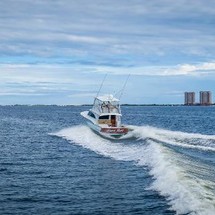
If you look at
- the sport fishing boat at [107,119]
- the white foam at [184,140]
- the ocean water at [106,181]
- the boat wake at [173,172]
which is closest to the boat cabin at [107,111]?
the sport fishing boat at [107,119]

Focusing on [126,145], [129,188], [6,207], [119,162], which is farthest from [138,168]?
[126,145]

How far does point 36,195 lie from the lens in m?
21.6

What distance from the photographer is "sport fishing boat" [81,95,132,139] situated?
49844 millimetres

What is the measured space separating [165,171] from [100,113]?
3076 cm

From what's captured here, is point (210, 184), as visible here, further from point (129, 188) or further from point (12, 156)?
point (12, 156)

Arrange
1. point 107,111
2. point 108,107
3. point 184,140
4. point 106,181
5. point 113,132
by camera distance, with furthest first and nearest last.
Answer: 1. point 108,107
2. point 107,111
3. point 113,132
4. point 184,140
5. point 106,181

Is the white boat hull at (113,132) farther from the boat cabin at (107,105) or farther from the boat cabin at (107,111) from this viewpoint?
the boat cabin at (107,105)

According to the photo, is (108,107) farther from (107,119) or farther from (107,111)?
(107,119)

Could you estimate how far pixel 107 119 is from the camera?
181 ft

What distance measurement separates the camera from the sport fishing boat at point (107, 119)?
4984 cm

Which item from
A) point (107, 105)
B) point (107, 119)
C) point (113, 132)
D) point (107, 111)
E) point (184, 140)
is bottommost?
point (184, 140)

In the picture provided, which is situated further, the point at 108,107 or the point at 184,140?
the point at 108,107

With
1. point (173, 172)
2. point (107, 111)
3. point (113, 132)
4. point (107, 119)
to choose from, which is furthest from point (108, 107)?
point (173, 172)

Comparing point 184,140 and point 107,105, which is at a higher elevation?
point 107,105
